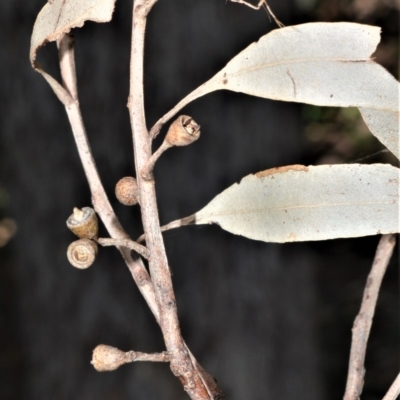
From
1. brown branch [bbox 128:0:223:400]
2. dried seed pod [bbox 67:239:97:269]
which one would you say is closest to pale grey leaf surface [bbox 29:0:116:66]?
brown branch [bbox 128:0:223:400]

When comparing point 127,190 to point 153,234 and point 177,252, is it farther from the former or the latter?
point 177,252

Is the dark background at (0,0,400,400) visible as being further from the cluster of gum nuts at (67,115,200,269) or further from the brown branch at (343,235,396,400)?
the cluster of gum nuts at (67,115,200,269)

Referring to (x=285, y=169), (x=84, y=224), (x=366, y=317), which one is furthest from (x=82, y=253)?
(x=366, y=317)

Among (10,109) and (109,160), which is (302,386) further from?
(10,109)

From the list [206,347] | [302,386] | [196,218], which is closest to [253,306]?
[206,347]

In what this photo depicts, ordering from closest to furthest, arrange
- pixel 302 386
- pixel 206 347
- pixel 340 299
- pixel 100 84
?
1. pixel 100 84
2. pixel 206 347
3. pixel 302 386
4. pixel 340 299

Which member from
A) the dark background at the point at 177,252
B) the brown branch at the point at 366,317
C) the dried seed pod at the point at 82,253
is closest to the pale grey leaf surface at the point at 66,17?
the dried seed pod at the point at 82,253

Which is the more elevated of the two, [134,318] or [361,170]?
[361,170]
